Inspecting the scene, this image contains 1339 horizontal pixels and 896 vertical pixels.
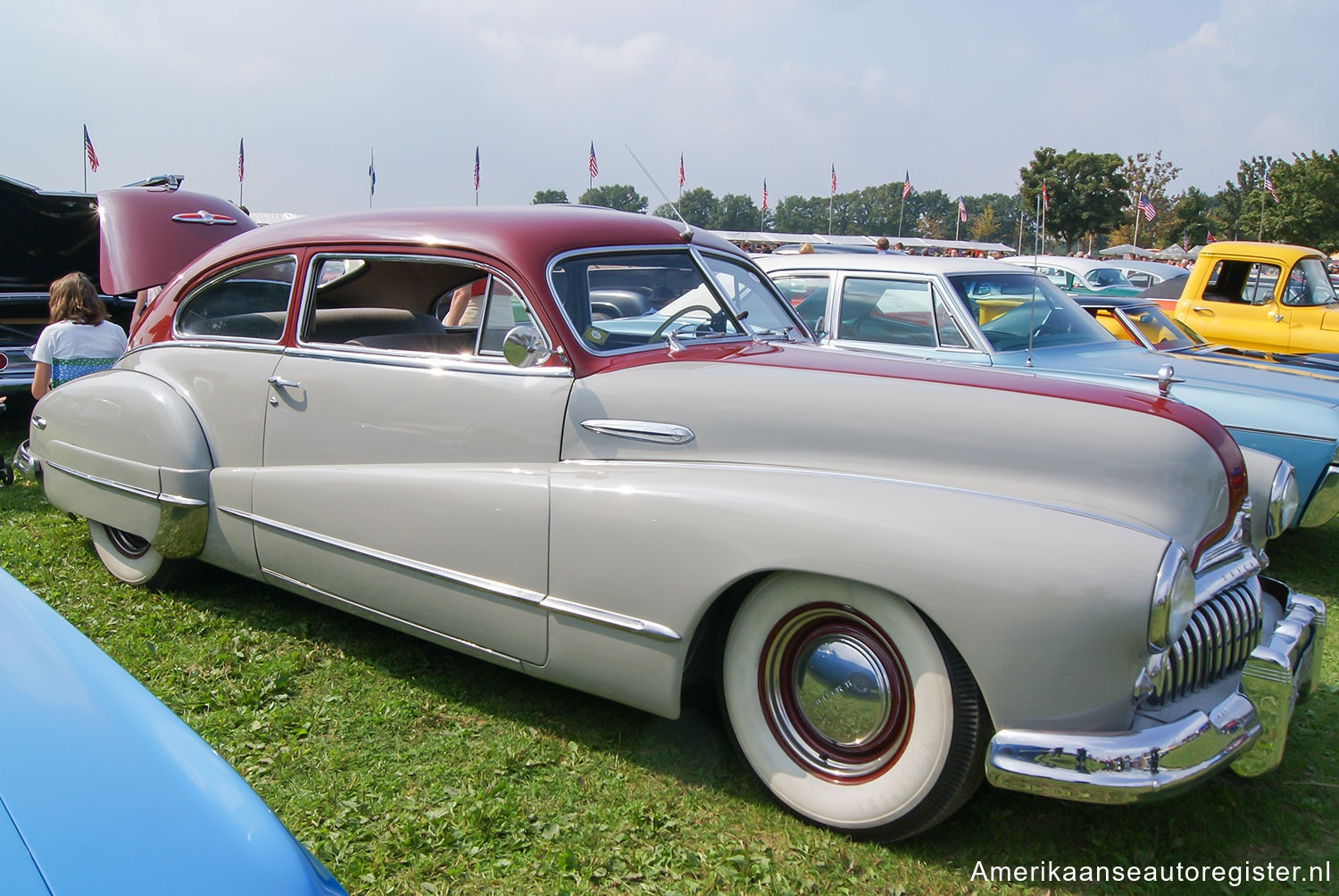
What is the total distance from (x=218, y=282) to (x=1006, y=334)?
403 centimetres

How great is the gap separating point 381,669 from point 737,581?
1573 millimetres

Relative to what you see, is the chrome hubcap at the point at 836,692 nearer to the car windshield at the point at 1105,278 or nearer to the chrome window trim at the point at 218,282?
the chrome window trim at the point at 218,282

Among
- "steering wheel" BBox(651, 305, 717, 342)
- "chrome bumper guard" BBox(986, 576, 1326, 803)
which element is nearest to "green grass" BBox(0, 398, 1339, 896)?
"chrome bumper guard" BBox(986, 576, 1326, 803)

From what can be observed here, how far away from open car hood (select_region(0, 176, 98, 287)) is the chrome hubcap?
6.89 metres

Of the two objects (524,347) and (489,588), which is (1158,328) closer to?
(524,347)

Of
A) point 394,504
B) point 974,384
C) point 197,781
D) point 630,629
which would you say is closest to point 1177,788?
point 974,384

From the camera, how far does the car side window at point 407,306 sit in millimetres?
2949

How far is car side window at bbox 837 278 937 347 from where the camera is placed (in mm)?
5340

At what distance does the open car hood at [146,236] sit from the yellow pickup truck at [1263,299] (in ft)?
26.4

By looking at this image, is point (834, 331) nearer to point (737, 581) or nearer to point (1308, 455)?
point (1308, 455)

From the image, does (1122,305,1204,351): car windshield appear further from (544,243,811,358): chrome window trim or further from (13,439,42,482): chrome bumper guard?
(13,439,42,482): chrome bumper guard

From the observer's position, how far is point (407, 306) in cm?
420

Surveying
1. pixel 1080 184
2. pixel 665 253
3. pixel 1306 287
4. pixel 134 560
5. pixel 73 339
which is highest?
pixel 1080 184

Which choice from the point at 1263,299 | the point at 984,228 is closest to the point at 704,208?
the point at 984,228
